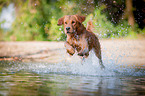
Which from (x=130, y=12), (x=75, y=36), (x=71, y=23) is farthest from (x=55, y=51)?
(x=130, y=12)

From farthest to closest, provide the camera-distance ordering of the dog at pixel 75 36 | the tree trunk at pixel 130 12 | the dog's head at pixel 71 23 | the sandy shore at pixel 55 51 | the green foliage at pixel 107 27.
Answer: the tree trunk at pixel 130 12
the green foliage at pixel 107 27
the sandy shore at pixel 55 51
the dog at pixel 75 36
the dog's head at pixel 71 23

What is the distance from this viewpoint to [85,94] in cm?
420

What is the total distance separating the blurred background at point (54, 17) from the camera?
15.6 metres

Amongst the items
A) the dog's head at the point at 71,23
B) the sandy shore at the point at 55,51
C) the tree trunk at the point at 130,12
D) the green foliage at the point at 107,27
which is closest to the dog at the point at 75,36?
the dog's head at the point at 71,23

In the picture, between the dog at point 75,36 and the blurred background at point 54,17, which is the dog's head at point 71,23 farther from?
the blurred background at point 54,17

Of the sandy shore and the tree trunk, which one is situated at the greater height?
the tree trunk

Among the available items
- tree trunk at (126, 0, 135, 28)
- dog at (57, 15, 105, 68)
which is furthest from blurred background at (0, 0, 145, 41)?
dog at (57, 15, 105, 68)

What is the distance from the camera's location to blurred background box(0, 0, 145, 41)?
15.6 meters

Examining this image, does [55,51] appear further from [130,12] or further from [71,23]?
[130,12]

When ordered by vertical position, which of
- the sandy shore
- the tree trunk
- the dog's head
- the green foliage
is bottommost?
the sandy shore

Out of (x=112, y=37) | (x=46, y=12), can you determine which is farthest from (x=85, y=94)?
(x=46, y=12)

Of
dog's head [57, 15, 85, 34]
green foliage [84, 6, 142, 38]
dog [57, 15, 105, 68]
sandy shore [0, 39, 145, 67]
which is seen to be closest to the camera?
dog's head [57, 15, 85, 34]

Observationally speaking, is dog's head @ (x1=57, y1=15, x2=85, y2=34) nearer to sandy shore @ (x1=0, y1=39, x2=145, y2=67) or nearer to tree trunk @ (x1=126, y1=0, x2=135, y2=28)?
sandy shore @ (x1=0, y1=39, x2=145, y2=67)

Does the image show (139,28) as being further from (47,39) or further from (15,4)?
(15,4)
